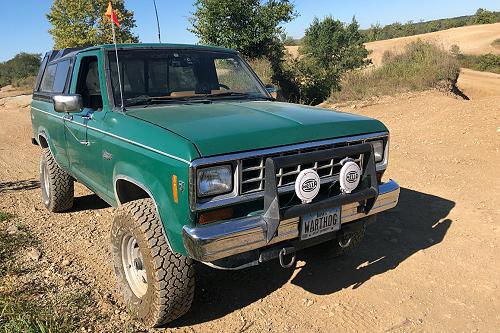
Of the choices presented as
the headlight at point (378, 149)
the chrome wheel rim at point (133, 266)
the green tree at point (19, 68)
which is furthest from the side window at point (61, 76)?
the green tree at point (19, 68)

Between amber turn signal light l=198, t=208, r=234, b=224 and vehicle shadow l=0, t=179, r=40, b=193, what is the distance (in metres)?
4.96

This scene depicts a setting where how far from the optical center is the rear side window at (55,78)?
485 cm

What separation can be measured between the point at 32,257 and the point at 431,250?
12.5ft

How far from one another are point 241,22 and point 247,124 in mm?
16415

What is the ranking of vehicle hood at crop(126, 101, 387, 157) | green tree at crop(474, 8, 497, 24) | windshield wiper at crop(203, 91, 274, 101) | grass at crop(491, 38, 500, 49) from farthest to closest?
green tree at crop(474, 8, 497, 24), grass at crop(491, 38, 500, 49), windshield wiper at crop(203, 91, 274, 101), vehicle hood at crop(126, 101, 387, 157)

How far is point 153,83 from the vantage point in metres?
3.83

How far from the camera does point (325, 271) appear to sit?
3.96 m

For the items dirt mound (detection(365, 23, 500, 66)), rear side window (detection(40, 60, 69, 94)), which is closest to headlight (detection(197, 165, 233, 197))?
rear side window (detection(40, 60, 69, 94))

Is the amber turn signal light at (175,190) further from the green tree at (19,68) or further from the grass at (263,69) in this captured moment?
the green tree at (19,68)

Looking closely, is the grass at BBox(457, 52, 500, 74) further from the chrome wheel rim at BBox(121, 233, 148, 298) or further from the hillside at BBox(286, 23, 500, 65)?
Answer: the chrome wheel rim at BBox(121, 233, 148, 298)

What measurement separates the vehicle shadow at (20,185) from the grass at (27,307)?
2.66m

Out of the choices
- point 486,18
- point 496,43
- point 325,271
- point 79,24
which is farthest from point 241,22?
point 486,18

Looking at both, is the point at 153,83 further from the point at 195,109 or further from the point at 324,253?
the point at 324,253

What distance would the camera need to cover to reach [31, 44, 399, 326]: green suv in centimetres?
263
